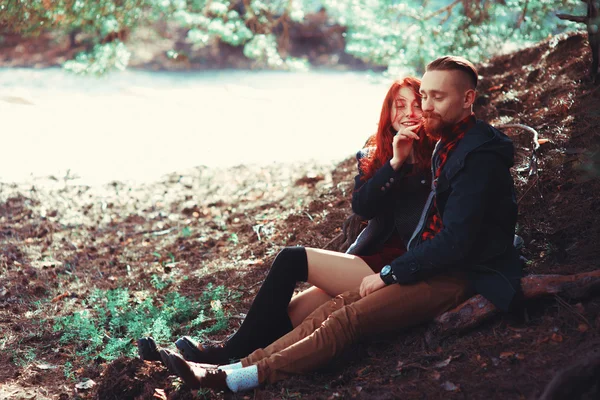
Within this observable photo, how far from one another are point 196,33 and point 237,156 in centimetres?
212

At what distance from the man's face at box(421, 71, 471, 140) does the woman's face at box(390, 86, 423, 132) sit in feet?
1.07

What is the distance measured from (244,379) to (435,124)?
1500mm

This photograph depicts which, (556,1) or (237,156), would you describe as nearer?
(556,1)

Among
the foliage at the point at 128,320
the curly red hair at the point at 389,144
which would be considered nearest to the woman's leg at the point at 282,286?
the curly red hair at the point at 389,144

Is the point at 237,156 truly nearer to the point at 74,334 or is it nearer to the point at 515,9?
the point at 515,9

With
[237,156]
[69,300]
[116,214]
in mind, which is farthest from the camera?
[237,156]

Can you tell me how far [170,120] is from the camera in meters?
11.0

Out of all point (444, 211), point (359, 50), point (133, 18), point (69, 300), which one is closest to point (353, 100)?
point (359, 50)

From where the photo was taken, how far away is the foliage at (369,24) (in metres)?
6.43

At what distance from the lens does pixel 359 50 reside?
24.2 ft

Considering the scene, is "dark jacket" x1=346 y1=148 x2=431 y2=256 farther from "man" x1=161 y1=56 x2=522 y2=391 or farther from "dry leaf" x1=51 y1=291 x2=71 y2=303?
"dry leaf" x1=51 y1=291 x2=71 y2=303

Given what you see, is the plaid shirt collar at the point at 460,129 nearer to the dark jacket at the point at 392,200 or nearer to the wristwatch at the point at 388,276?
the dark jacket at the point at 392,200

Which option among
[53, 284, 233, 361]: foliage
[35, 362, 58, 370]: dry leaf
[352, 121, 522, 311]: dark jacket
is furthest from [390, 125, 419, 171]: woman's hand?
[35, 362, 58, 370]: dry leaf

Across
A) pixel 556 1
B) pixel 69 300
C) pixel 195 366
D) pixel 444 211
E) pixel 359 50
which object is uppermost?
pixel 556 1
